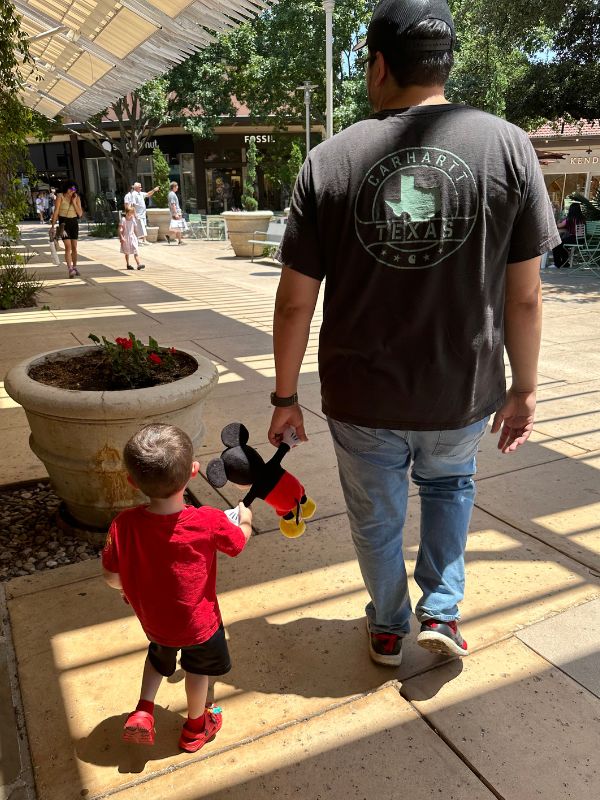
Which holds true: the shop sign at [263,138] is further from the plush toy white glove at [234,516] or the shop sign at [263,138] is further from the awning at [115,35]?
the plush toy white glove at [234,516]

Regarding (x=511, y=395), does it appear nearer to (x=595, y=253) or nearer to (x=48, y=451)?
(x=48, y=451)

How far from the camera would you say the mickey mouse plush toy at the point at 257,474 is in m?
2.26

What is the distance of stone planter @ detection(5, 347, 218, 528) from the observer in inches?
119

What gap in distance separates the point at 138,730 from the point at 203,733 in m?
0.21

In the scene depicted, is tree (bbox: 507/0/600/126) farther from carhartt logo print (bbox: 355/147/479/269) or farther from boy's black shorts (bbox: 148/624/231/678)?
boy's black shorts (bbox: 148/624/231/678)

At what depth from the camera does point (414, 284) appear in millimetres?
1891

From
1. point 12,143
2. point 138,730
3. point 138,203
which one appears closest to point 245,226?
point 138,203

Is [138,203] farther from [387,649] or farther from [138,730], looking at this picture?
[138,730]

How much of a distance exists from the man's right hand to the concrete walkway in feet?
2.58

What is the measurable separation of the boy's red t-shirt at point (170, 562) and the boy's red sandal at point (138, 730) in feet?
0.78

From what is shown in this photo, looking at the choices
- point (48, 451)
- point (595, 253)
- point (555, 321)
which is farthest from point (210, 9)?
point (595, 253)

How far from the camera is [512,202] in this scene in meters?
1.88

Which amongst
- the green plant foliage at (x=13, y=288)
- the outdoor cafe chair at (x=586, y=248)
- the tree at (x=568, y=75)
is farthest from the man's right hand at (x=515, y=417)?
the tree at (x=568, y=75)

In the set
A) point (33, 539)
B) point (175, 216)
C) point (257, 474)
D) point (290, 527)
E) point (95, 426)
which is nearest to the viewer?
point (257, 474)
